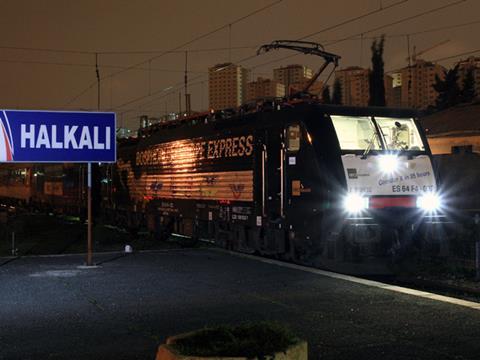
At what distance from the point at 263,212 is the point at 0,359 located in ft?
29.1

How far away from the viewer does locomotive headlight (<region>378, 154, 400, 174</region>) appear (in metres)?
13.6

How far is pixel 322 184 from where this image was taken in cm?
1312

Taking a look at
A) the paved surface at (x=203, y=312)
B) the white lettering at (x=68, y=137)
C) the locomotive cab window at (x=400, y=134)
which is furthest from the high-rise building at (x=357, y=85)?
the paved surface at (x=203, y=312)

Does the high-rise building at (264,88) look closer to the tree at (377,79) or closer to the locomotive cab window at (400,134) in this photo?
the tree at (377,79)

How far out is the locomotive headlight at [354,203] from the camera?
1294cm

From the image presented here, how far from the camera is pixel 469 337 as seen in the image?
7.54 meters

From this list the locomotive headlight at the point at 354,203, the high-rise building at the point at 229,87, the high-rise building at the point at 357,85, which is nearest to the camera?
the locomotive headlight at the point at 354,203

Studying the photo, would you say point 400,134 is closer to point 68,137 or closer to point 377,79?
point 68,137

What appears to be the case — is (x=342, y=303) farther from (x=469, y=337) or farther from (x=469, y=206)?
(x=469, y=206)

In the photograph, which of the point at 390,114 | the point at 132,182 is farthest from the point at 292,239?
the point at 132,182

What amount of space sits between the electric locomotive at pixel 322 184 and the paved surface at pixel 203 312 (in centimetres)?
128

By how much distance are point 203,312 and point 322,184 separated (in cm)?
483

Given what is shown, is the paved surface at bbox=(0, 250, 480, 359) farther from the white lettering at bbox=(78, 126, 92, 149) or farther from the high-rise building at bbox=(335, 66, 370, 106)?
the high-rise building at bbox=(335, 66, 370, 106)

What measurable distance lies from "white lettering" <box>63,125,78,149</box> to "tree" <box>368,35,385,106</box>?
47.3 metres
